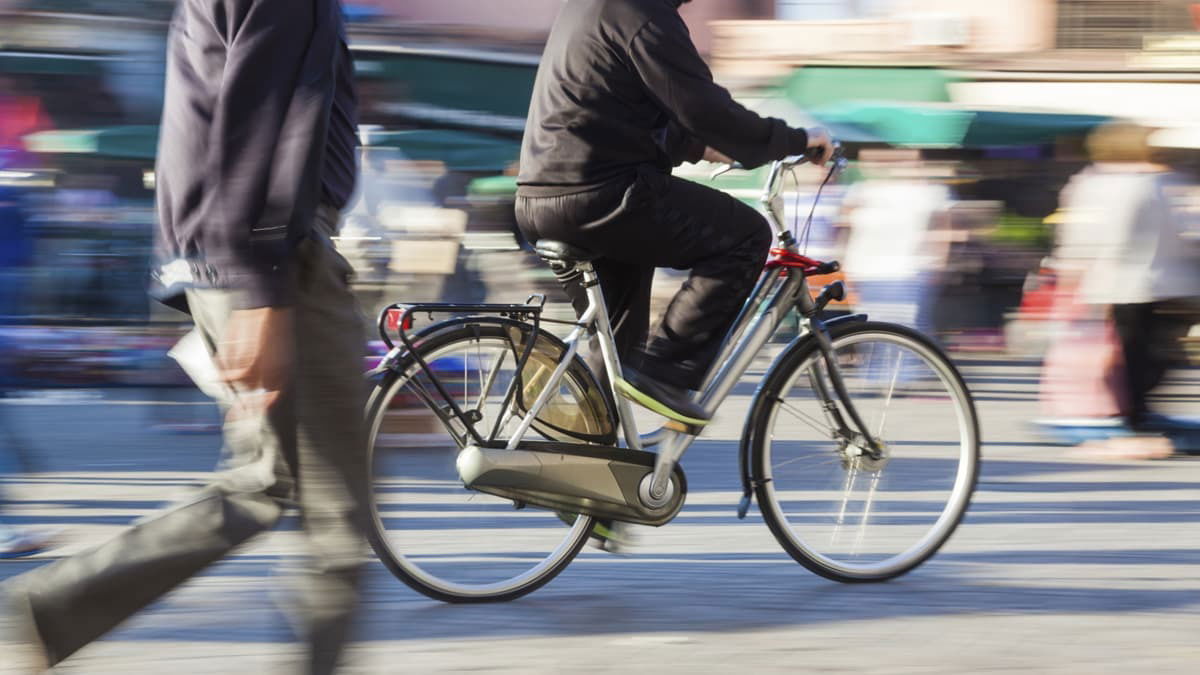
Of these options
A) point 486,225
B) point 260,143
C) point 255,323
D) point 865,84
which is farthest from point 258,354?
point 865,84

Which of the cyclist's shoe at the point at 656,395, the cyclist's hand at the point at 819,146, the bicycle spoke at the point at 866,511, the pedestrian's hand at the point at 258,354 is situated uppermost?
the cyclist's hand at the point at 819,146

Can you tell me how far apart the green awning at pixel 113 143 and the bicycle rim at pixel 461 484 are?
7286 mm

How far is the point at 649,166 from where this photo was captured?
14.4 ft

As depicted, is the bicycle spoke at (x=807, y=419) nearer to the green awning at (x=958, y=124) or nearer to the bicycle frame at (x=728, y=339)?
the bicycle frame at (x=728, y=339)

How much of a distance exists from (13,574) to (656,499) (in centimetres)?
201

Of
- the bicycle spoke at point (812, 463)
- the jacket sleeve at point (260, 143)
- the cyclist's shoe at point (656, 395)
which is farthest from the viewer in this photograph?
the bicycle spoke at point (812, 463)

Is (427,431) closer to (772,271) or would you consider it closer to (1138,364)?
(772,271)

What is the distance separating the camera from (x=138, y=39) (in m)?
12.8

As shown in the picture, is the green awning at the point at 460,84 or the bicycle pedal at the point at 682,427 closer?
the bicycle pedal at the point at 682,427

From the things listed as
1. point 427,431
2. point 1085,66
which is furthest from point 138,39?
point 1085,66

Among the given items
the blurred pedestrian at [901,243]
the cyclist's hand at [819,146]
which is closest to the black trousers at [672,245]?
the cyclist's hand at [819,146]

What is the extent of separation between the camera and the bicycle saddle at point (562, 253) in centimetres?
440

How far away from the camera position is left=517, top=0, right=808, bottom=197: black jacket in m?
4.26

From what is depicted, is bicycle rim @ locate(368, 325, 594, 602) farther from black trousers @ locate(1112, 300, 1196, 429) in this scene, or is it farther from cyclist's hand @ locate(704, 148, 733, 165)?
black trousers @ locate(1112, 300, 1196, 429)
